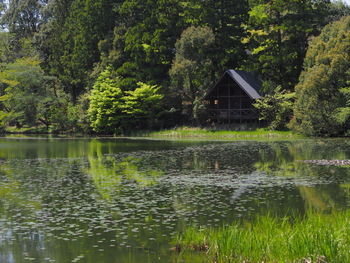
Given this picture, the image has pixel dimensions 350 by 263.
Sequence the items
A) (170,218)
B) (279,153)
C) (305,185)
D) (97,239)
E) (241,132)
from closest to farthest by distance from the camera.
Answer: (97,239), (170,218), (305,185), (279,153), (241,132)

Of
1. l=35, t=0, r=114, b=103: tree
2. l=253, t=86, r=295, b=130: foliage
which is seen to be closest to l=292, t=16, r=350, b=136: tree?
l=253, t=86, r=295, b=130: foliage

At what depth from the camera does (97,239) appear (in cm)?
1207

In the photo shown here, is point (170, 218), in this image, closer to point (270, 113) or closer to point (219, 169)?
point (219, 169)

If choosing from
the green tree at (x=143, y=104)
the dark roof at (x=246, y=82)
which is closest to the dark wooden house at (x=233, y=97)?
the dark roof at (x=246, y=82)

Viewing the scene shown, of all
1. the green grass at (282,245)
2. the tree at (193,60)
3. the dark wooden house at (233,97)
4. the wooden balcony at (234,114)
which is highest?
the tree at (193,60)

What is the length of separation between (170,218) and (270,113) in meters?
42.4

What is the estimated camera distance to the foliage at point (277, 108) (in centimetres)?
5372

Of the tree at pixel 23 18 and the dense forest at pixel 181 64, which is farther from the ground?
the tree at pixel 23 18

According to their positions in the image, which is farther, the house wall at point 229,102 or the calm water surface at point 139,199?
the house wall at point 229,102

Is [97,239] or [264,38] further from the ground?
[264,38]

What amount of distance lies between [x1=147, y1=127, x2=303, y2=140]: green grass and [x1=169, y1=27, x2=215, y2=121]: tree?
218 centimetres

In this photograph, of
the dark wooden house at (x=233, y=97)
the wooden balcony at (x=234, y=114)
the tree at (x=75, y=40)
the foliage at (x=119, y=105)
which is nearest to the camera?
the dark wooden house at (x=233, y=97)

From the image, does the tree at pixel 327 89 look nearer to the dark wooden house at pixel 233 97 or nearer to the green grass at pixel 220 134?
the green grass at pixel 220 134

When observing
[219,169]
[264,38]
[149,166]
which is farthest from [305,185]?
[264,38]
